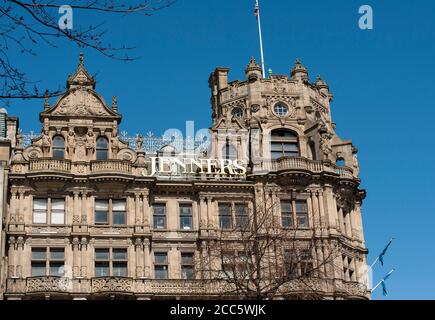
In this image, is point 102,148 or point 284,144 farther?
point 284,144

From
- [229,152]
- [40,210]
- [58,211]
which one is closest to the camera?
[40,210]

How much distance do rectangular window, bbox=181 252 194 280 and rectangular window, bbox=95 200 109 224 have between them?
519 cm

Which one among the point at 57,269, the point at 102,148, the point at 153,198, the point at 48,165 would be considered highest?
the point at 102,148

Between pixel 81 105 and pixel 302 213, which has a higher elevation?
pixel 81 105

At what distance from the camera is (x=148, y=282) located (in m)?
49.9

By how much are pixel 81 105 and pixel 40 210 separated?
733cm

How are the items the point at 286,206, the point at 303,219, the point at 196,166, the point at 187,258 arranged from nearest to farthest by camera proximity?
the point at 187,258 → the point at 303,219 → the point at 286,206 → the point at 196,166

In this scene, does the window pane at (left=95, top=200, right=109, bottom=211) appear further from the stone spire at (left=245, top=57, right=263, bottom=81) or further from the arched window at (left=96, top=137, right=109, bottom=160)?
the stone spire at (left=245, top=57, right=263, bottom=81)

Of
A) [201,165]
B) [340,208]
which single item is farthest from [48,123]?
[340,208]

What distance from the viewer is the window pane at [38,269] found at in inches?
1944

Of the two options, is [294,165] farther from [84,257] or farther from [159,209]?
[84,257]

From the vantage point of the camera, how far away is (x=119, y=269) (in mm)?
50531

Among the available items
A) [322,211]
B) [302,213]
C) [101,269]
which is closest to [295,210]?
[302,213]
